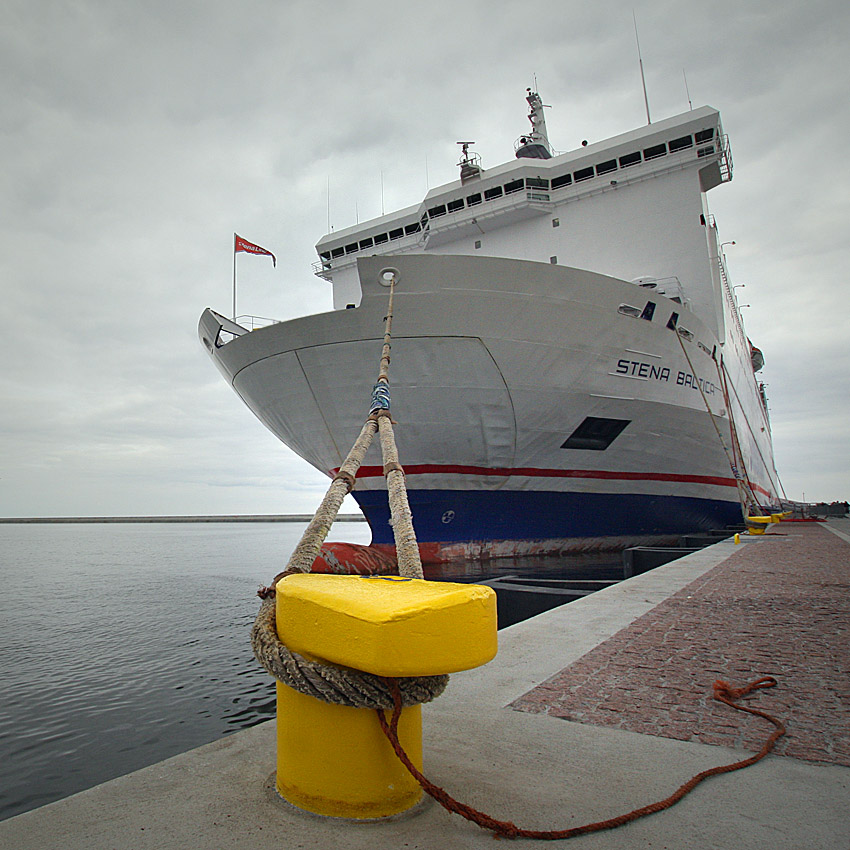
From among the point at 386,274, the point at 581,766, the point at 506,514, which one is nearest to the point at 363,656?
the point at 581,766

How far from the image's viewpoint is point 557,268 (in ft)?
29.6

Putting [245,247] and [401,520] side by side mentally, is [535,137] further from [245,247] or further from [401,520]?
[401,520]

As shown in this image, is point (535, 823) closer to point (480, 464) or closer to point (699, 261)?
point (480, 464)

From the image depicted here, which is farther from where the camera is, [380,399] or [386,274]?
[386,274]

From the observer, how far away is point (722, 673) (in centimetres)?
279

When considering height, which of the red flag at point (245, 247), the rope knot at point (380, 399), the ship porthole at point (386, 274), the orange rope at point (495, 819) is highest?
the red flag at point (245, 247)

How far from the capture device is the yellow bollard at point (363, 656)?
4.40 feet

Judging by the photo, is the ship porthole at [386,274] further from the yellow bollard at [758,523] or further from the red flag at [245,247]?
the yellow bollard at [758,523]

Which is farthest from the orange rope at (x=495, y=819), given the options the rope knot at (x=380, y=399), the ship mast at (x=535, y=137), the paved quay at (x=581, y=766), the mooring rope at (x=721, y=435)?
the ship mast at (x=535, y=137)

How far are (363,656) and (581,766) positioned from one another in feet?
3.19

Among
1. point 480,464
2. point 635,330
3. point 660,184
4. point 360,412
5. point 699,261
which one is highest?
point 660,184

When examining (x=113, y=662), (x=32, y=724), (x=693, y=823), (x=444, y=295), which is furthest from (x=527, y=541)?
(x=693, y=823)

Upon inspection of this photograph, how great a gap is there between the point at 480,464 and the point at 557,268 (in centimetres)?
353

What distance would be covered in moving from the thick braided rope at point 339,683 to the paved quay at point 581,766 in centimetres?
32
